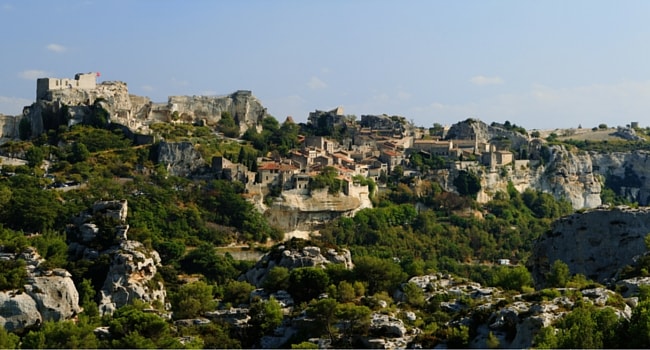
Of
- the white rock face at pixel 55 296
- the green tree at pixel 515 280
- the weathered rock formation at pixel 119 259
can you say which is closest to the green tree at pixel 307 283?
the weathered rock formation at pixel 119 259

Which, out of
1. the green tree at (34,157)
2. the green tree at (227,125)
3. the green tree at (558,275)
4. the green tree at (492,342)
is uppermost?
the green tree at (227,125)

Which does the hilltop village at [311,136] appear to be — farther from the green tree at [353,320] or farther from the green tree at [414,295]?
the green tree at [353,320]

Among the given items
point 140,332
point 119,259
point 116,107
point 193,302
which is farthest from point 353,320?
point 116,107

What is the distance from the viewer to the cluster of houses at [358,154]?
230ft

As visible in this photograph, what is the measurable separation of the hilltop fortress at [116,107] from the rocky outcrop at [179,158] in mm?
5001

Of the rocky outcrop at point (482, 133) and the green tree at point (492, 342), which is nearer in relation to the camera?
the green tree at point (492, 342)

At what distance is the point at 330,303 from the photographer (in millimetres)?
34781

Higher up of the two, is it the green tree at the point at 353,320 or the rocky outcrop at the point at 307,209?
the rocky outcrop at the point at 307,209

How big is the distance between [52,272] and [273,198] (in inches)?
1036

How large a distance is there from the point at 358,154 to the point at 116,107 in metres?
19.5

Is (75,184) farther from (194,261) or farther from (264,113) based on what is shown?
(264,113)

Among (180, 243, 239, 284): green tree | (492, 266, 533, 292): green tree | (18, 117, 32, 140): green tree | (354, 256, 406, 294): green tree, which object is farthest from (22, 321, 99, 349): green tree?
(18, 117, 32, 140): green tree

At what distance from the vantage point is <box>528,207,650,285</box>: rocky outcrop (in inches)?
1714

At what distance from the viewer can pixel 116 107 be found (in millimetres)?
77250
